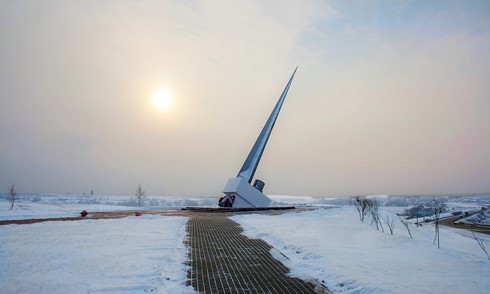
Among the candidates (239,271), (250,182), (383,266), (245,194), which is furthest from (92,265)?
(250,182)

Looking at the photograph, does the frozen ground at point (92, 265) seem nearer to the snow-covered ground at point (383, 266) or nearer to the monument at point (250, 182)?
the snow-covered ground at point (383, 266)

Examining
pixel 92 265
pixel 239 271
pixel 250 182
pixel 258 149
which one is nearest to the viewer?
pixel 239 271

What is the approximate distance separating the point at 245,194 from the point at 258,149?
208 inches

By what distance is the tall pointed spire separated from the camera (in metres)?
28.5

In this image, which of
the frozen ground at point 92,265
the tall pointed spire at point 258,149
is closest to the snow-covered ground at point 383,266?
the frozen ground at point 92,265

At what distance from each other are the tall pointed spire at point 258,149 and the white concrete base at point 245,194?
1.29 m

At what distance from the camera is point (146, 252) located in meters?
6.83

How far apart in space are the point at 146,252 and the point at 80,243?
229cm

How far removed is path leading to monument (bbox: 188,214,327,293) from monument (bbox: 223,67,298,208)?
1778 centimetres

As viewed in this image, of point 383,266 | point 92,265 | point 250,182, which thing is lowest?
point 383,266

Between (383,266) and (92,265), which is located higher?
(92,265)

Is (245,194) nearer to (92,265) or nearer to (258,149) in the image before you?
(258,149)

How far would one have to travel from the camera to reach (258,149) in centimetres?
2977

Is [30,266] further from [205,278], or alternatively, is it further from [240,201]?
[240,201]
